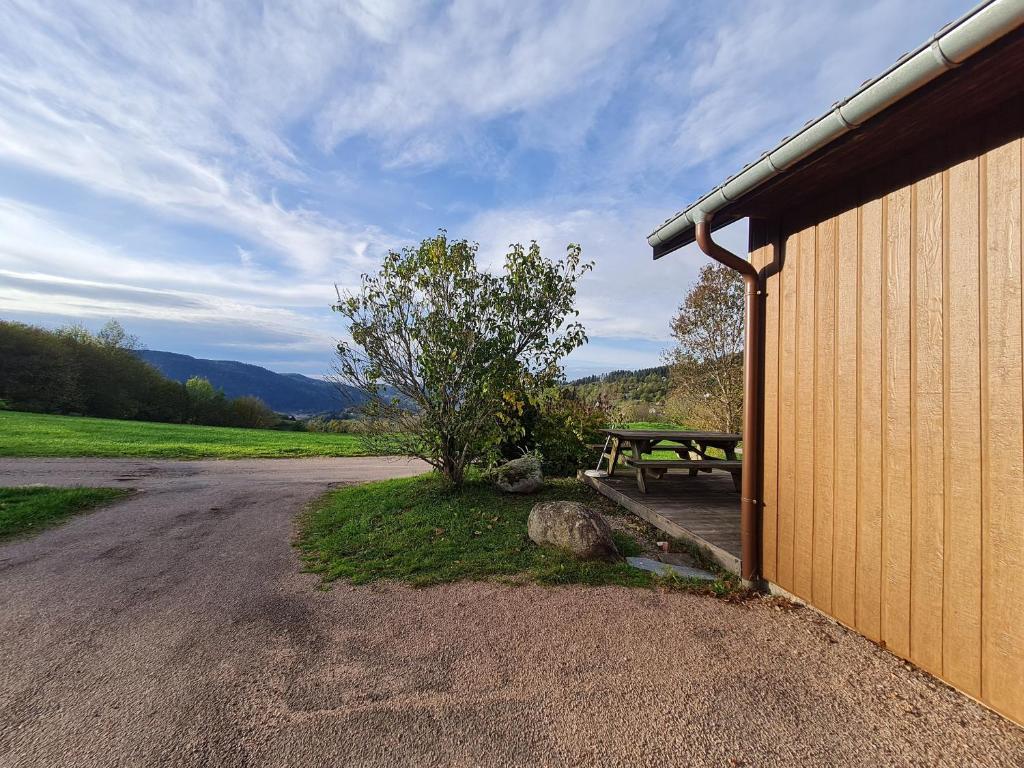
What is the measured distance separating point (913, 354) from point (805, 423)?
2.52 feet

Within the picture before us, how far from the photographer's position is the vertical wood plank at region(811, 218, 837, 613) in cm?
270

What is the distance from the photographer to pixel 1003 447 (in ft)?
6.16

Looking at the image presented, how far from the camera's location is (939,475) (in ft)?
6.92

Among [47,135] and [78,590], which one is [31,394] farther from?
[78,590]

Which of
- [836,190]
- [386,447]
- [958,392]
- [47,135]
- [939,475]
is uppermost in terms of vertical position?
[47,135]

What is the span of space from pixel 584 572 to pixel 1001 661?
7.21 feet

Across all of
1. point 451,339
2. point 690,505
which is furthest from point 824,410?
point 451,339

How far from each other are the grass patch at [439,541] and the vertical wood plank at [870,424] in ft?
3.54

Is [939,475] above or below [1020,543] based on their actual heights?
above

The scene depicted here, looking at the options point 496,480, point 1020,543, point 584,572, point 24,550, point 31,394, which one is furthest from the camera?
point 31,394

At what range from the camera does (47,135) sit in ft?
18.9

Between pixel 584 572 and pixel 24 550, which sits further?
pixel 24 550

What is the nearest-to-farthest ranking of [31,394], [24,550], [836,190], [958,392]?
[958,392] → [836,190] → [24,550] → [31,394]

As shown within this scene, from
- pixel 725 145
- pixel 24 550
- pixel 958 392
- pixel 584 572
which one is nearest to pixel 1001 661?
pixel 958 392
